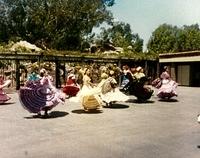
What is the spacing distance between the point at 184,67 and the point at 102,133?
2825 centimetres

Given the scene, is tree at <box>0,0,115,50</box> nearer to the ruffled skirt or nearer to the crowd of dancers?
the crowd of dancers

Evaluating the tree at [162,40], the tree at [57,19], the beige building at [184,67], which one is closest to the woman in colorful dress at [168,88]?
the beige building at [184,67]

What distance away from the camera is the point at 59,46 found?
53625 millimetres

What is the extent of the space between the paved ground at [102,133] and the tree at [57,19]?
3762cm

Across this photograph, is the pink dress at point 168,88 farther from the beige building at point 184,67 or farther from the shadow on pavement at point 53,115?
the beige building at point 184,67

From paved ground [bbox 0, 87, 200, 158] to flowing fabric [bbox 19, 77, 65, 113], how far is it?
45 centimetres

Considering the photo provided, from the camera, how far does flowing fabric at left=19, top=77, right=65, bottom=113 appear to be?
13617 mm

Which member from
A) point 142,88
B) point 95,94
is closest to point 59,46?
point 142,88

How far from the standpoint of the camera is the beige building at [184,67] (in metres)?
36.4

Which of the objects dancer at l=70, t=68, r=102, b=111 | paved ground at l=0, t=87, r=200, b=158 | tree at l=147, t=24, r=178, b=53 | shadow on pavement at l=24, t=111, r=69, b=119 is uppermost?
tree at l=147, t=24, r=178, b=53

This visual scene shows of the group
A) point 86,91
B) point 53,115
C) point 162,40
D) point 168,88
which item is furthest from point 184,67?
point 162,40

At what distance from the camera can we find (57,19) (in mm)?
53844

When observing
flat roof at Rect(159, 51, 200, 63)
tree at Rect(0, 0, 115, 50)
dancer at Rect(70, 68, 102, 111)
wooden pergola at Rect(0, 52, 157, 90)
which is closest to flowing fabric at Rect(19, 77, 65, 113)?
dancer at Rect(70, 68, 102, 111)

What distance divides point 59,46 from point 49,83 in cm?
4023
